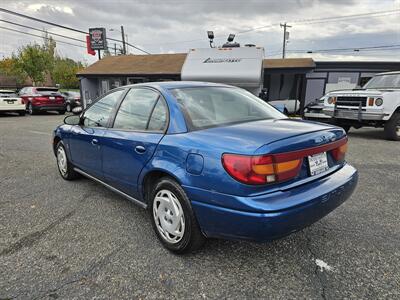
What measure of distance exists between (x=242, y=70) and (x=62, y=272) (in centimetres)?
928

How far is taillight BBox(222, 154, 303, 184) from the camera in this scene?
199 cm

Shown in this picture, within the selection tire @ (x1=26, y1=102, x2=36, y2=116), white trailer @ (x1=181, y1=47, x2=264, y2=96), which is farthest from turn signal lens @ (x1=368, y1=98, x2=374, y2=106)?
tire @ (x1=26, y1=102, x2=36, y2=116)

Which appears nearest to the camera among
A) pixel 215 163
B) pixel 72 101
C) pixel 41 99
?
pixel 215 163

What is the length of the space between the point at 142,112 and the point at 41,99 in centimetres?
1518

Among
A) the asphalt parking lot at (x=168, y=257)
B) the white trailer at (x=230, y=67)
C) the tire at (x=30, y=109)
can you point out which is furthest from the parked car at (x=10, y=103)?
the asphalt parking lot at (x=168, y=257)

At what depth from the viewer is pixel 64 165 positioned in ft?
14.9

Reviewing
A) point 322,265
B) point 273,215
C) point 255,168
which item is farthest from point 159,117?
point 322,265

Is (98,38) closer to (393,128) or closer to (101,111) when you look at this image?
(393,128)

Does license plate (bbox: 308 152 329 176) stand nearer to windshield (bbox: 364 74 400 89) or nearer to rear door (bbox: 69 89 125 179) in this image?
rear door (bbox: 69 89 125 179)

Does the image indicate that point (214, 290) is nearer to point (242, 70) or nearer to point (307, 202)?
point (307, 202)

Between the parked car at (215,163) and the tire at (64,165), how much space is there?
1242 mm

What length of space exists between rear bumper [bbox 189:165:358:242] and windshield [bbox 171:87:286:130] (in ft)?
2.46

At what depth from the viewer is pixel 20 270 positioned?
2412 millimetres

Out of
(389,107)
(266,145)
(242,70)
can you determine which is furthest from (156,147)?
(242,70)
